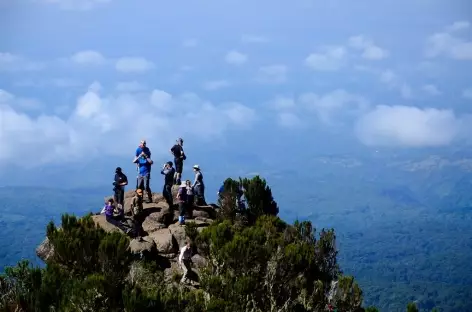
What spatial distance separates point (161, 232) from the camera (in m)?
Answer: 33.4

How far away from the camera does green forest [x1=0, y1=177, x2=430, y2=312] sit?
20906 millimetres

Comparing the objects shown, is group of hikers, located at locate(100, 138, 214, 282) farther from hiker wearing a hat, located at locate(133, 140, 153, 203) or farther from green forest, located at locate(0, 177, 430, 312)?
green forest, located at locate(0, 177, 430, 312)

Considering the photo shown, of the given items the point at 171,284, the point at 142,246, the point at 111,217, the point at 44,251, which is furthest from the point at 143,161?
the point at 171,284

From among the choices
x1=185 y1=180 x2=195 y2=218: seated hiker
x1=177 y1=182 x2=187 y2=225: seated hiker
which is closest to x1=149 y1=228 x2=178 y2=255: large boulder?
x1=177 y1=182 x2=187 y2=225: seated hiker

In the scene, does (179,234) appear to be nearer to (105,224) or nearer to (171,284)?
(105,224)

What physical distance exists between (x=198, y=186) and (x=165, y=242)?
19.3 feet

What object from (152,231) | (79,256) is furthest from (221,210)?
(79,256)

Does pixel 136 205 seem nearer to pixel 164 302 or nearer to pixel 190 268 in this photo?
pixel 190 268

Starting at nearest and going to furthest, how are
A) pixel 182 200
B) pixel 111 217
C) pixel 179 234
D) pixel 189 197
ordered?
1. pixel 111 217
2. pixel 179 234
3. pixel 182 200
4. pixel 189 197

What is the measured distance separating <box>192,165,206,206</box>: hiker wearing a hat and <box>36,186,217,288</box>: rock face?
586 mm

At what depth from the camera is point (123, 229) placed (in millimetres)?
32250

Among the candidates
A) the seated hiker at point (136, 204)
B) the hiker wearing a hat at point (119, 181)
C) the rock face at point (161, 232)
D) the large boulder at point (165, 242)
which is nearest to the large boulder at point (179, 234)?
the rock face at point (161, 232)

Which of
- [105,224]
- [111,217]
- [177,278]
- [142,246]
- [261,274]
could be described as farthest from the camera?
[111,217]

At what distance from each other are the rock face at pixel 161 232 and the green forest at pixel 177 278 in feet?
1.92
